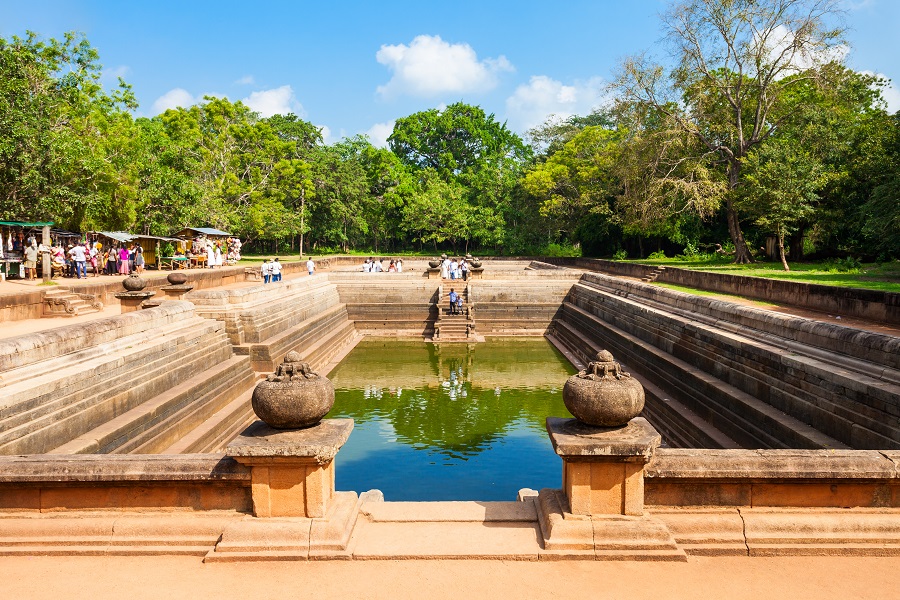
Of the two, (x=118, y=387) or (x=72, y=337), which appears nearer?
(x=72, y=337)

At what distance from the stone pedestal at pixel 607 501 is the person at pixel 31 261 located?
63.8ft

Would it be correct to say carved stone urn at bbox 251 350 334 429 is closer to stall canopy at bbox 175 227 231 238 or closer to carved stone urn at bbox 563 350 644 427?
carved stone urn at bbox 563 350 644 427

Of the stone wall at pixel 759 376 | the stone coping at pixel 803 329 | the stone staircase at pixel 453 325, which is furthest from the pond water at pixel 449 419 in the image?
the stone coping at pixel 803 329

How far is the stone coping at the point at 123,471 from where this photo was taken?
3914 mm

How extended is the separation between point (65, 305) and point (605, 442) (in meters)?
14.2

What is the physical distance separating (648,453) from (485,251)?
54015 millimetres

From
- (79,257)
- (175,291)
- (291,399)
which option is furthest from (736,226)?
(291,399)

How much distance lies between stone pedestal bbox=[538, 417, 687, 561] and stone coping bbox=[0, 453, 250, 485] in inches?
86.5

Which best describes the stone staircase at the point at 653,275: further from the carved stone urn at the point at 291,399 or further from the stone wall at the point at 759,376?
the carved stone urn at the point at 291,399

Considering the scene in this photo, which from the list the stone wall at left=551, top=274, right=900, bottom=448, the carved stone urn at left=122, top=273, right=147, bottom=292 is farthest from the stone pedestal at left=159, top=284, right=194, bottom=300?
the stone wall at left=551, top=274, right=900, bottom=448

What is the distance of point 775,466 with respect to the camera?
3.84 m

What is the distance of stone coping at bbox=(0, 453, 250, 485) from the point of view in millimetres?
3914

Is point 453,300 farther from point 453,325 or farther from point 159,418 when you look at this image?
point 159,418

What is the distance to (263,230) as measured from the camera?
137 feet
